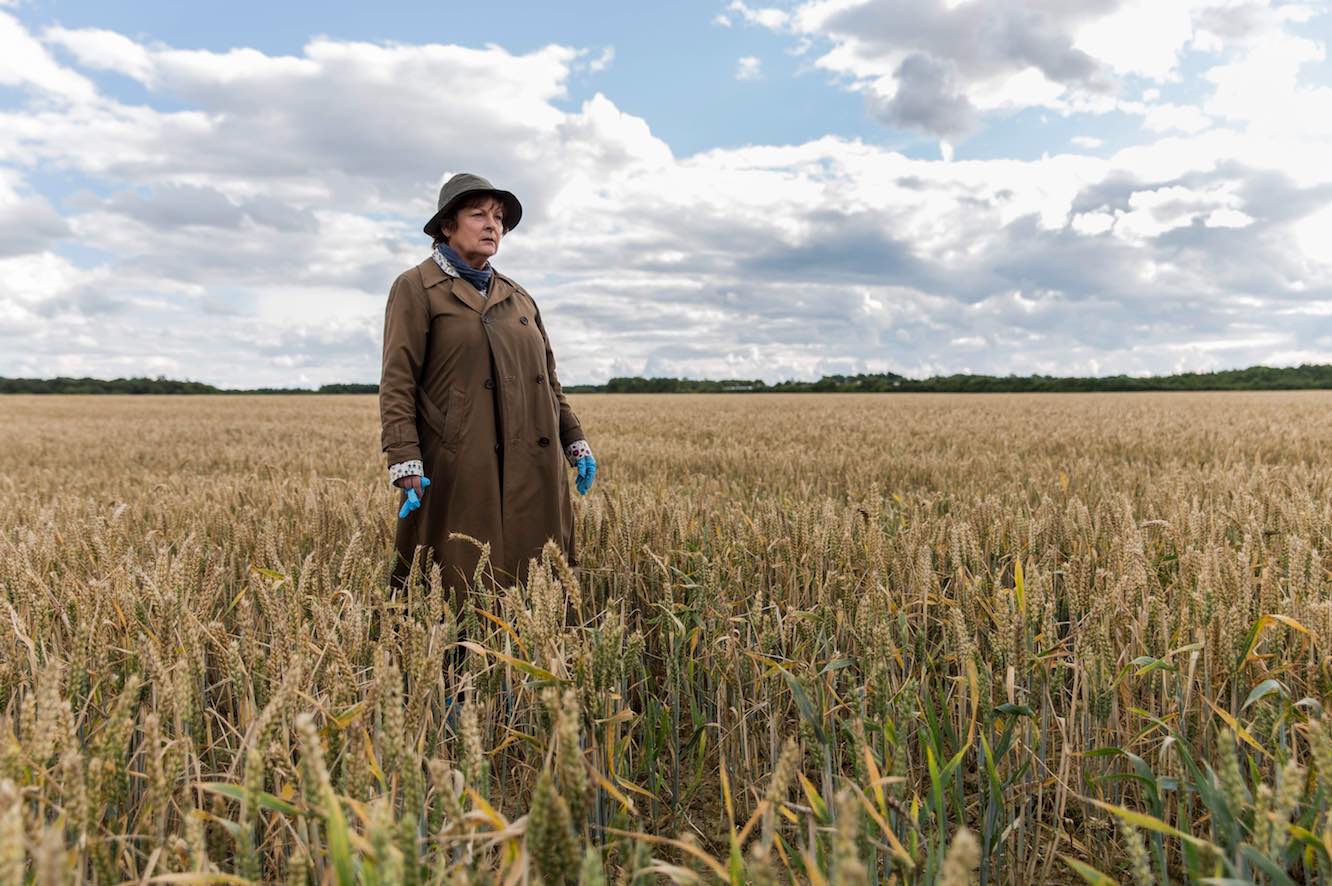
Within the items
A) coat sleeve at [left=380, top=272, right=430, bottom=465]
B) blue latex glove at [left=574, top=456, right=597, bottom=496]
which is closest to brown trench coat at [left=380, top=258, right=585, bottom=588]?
coat sleeve at [left=380, top=272, right=430, bottom=465]

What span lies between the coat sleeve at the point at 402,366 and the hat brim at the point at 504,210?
1.01 feet

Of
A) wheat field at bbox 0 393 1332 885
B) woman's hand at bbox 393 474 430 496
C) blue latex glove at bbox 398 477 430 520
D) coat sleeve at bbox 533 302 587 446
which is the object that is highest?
coat sleeve at bbox 533 302 587 446

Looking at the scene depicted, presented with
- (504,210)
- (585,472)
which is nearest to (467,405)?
(585,472)

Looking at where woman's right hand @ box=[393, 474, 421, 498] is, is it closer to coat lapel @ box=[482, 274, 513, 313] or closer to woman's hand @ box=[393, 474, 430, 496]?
woman's hand @ box=[393, 474, 430, 496]

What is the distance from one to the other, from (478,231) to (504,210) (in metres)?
0.42

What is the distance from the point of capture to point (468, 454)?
3271mm

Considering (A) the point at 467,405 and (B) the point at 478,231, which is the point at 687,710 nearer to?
(A) the point at 467,405

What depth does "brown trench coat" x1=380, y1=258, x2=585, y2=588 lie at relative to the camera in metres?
3.25

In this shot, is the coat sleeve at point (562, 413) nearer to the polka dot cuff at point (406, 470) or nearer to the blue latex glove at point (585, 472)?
the blue latex glove at point (585, 472)

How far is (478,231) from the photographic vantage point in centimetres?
332

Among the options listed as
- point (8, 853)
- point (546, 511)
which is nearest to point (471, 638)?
point (546, 511)

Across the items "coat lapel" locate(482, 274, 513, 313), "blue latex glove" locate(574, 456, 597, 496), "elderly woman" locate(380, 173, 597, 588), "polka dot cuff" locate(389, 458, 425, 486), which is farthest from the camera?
"blue latex glove" locate(574, 456, 597, 496)

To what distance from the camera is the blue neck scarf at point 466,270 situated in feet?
11.1

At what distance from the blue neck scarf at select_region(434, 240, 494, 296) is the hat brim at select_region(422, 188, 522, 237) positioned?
0.10 m
